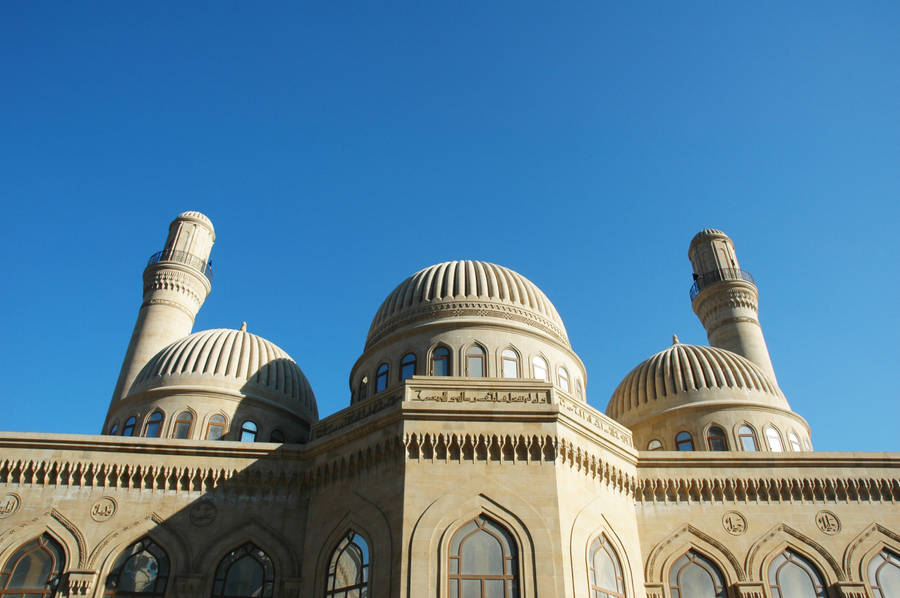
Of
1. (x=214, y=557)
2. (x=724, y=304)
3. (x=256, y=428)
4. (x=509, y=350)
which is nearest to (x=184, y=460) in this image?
(x=214, y=557)

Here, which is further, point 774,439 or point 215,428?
point 774,439

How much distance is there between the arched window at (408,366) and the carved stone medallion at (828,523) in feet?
35.5

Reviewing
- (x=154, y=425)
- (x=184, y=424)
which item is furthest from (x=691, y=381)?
(x=154, y=425)

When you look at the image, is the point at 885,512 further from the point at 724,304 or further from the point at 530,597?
the point at 724,304

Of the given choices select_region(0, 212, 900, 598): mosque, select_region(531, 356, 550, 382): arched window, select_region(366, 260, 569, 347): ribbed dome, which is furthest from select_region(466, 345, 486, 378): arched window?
select_region(531, 356, 550, 382): arched window

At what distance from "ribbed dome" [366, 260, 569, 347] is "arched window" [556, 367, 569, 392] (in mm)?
1106

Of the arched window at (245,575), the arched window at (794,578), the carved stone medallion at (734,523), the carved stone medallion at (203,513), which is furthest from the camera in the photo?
the carved stone medallion at (734,523)

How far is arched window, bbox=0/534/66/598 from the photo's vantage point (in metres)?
15.0

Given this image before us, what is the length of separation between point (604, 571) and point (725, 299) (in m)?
18.2

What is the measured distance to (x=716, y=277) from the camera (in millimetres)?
30281

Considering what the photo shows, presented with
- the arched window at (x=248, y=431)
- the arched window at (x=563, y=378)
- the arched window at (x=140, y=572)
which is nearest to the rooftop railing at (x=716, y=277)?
the arched window at (x=563, y=378)

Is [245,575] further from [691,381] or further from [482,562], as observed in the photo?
[691,381]

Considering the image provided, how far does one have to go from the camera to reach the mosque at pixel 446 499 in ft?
44.3

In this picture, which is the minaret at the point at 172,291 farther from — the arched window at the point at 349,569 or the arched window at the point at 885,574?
the arched window at the point at 885,574
